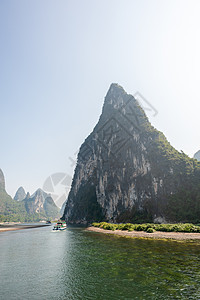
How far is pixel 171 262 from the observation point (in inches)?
757

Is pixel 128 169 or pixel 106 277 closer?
pixel 106 277

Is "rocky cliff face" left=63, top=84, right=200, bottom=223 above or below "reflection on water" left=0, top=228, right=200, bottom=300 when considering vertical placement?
above

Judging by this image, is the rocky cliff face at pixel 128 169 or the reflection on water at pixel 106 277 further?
the rocky cliff face at pixel 128 169

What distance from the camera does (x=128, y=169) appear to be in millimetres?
111625

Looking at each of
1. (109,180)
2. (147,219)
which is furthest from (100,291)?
(109,180)

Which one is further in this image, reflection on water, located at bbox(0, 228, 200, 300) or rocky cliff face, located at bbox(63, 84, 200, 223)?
rocky cliff face, located at bbox(63, 84, 200, 223)

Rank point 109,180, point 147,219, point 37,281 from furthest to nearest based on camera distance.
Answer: point 109,180, point 147,219, point 37,281

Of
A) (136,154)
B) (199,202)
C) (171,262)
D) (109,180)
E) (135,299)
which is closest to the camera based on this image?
(135,299)

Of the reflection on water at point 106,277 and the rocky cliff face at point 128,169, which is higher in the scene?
the rocky cliff face at point 128,169

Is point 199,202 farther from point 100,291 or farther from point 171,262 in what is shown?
point 100,291

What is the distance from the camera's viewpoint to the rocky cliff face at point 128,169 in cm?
8816

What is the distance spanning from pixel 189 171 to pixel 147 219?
102ft

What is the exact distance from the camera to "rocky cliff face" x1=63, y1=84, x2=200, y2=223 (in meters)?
88.2

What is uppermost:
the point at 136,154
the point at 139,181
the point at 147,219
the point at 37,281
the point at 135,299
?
the point at 136,154
